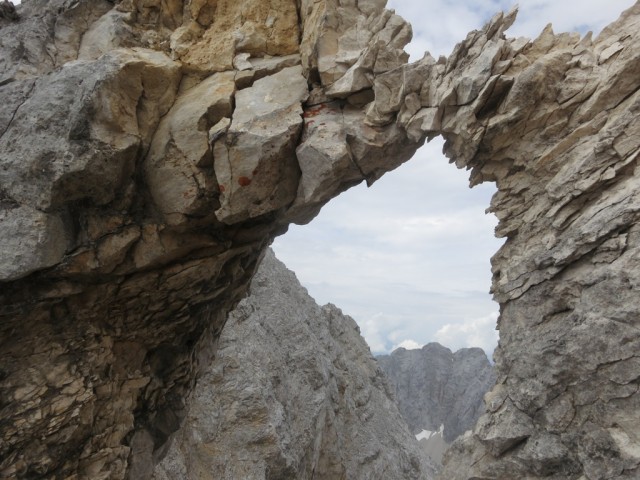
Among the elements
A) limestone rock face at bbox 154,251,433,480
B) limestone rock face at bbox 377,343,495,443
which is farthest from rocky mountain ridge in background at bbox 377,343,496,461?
limestone rock face at bbox 154,251,433,480

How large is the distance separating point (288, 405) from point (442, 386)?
8553cm

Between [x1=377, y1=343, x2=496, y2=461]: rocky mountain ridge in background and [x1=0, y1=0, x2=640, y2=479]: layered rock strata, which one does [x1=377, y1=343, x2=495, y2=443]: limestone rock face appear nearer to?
[x1=377, y1=343, x2=496, y2=461]: rocky mountain ridge in background

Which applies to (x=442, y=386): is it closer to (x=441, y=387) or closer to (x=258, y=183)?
(x=441, y=387)

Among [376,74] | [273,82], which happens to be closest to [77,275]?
[273,82]

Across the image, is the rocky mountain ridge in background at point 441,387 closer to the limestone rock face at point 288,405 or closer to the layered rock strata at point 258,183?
the limestone rock face at point 288,405

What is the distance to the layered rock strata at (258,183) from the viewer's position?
8.92m

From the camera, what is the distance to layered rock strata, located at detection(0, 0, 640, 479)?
8.92m

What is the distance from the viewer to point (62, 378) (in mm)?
13570

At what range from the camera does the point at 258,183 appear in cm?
1259

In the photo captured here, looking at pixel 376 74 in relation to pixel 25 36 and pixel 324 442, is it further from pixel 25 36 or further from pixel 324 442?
pixel 324 442

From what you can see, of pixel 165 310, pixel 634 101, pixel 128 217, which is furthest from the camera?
pixel 165 310

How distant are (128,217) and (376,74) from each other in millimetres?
8394

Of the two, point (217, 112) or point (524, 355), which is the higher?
point (217, 112)

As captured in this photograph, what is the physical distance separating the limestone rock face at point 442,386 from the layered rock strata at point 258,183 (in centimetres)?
9874
